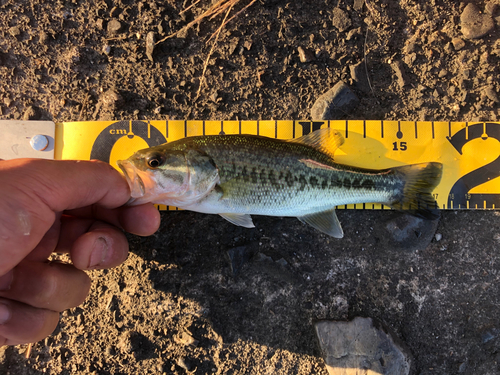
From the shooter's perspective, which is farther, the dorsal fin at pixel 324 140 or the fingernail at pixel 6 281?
the dorsal fin at pixel 324 140

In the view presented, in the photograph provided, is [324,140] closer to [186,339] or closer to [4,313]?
[186,339]

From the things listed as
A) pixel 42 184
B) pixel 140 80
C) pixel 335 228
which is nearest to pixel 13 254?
pixel 42 184

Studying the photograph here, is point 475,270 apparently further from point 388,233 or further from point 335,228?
point 335,228

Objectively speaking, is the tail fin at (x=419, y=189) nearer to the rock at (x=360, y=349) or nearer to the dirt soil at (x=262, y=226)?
the dirt soil at (x=262, y=226)

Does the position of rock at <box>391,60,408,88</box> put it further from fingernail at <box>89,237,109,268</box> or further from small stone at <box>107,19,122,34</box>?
fingernail at <box>89,237,109,268</box>

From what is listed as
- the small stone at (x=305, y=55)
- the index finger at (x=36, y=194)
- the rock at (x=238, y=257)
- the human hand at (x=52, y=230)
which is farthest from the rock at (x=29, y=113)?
the small stone at (x=305, y=55)
